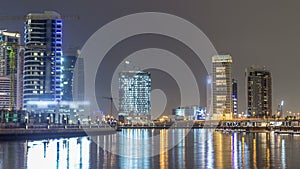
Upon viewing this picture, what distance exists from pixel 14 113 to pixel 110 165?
101 metres

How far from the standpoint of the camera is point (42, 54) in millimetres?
190750

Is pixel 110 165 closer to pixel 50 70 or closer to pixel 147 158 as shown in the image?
pixel 147 158

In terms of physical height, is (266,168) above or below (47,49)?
below

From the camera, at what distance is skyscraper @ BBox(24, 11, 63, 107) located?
18712 centimetres

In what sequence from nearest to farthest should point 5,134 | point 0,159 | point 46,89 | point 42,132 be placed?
point 0,159 < point 5,134 < point 42,132 < point 46,89

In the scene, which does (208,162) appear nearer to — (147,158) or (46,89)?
(147,158)

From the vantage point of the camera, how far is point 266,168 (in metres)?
42.8

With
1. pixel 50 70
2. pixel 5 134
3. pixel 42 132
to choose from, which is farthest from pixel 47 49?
pixel 5 134

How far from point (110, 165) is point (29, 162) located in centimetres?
773

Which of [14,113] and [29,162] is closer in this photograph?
[29,162]

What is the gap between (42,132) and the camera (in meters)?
113

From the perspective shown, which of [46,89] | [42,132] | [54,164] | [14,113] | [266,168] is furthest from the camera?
[46,89]

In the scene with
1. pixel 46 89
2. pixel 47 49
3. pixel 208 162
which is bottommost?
pixel 208 162

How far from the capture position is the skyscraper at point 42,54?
18712cm
